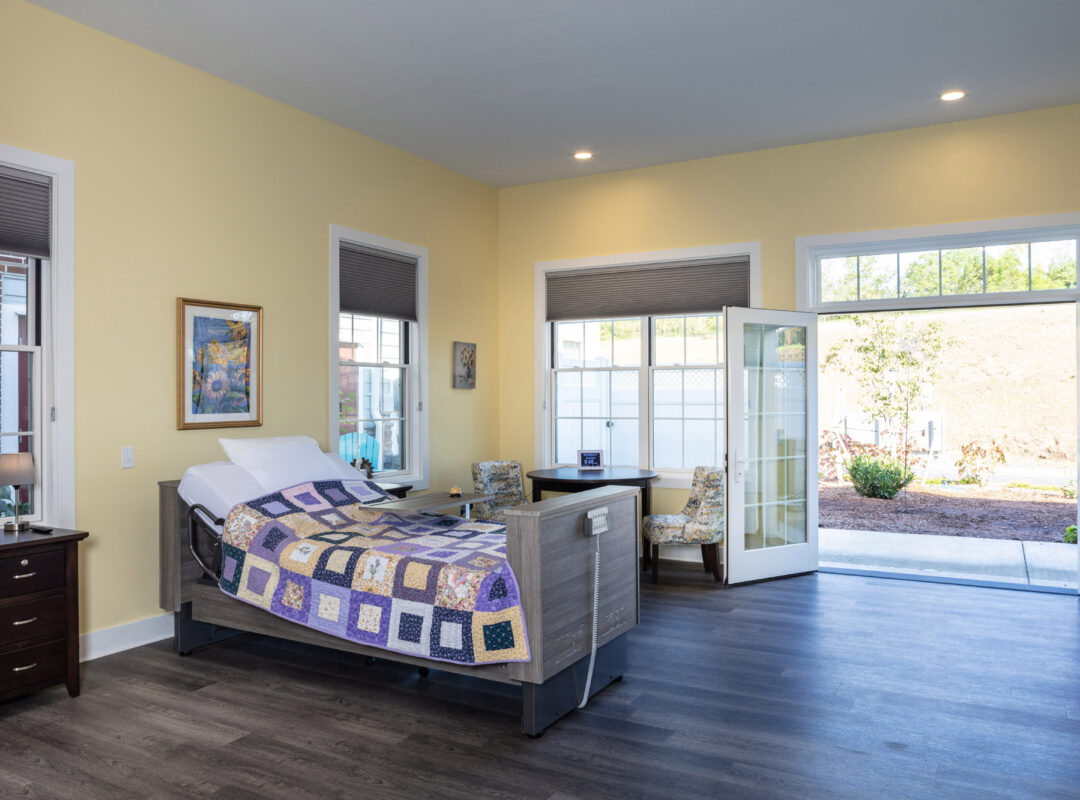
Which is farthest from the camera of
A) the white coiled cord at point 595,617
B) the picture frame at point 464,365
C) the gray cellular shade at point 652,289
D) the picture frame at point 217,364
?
the picture frame at point 464,365

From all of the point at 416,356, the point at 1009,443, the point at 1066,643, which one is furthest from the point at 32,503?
the point at 1009,443

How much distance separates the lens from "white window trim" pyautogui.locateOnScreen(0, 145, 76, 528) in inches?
150

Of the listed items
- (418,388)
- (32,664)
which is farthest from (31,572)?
(418,388)

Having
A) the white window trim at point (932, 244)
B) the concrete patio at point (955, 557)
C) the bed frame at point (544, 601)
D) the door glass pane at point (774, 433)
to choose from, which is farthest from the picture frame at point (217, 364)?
the concrete patio at point (955, 557)

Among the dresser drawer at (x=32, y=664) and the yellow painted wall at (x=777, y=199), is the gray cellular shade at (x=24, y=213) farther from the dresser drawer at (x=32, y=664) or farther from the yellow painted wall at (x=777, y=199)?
the yellow painted wall at (x=777, y=199)

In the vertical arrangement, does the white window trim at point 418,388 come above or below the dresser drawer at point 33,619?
above

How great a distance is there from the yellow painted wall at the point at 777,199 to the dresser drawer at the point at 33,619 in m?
4.15

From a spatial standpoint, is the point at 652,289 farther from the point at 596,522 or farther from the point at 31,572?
the point at 31,572

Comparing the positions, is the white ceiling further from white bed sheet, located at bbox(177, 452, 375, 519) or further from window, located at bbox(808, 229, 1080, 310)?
white bed sheet, located at bbox(177, 452, 375, 519)

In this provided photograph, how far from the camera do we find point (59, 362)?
382 centimetres

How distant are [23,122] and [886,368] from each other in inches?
406

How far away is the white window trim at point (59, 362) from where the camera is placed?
12.5ft

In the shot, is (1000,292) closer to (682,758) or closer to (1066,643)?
(1066,643)

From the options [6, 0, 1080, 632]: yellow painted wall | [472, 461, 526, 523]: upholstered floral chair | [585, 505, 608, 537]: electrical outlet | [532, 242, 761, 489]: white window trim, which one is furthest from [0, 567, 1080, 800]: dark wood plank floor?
[532, 242, 761, 489]: white window trim
